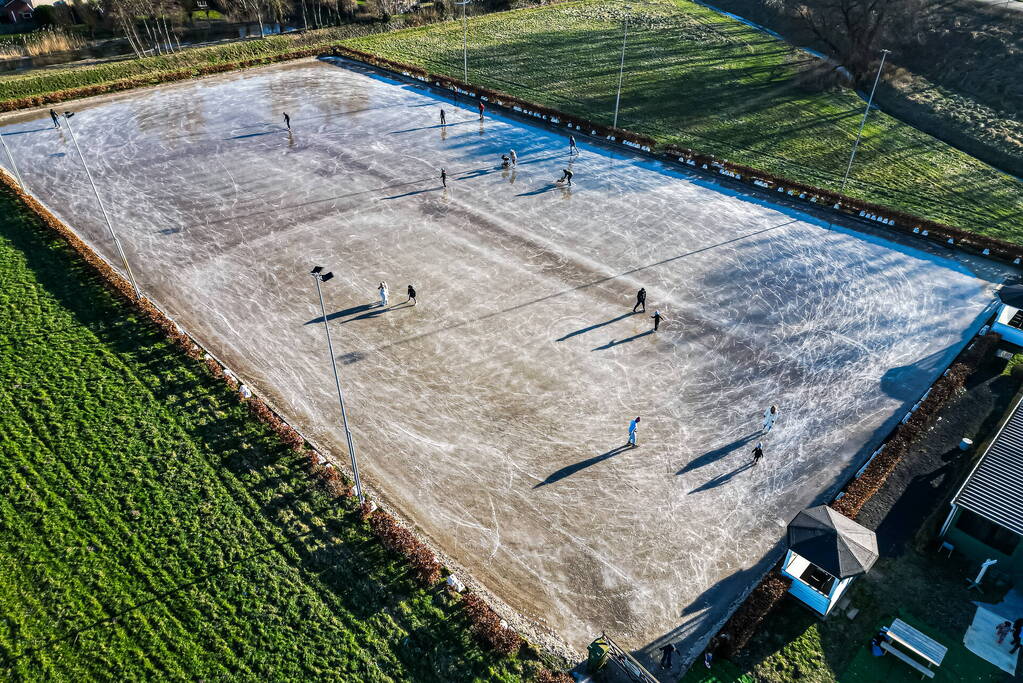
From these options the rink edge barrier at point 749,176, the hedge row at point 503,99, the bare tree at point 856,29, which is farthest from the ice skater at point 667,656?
the bare tree at point 856,29

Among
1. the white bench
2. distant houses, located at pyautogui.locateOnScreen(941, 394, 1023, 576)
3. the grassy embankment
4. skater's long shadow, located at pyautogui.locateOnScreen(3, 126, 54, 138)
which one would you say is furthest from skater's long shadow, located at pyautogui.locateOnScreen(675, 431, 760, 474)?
the grassy embankment

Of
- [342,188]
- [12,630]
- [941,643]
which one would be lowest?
[941,643]

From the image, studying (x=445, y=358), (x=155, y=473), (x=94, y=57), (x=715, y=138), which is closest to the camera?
(x=155, y=473)

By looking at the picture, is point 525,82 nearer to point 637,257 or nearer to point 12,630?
point 637,257

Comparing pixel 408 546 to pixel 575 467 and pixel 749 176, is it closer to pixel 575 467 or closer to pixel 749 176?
pixel 575 467

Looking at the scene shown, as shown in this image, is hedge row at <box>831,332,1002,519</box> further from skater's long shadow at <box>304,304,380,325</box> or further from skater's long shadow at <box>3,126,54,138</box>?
skater's long shadow at <box>3,126,54,138</box>

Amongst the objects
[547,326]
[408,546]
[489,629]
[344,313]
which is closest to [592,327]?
[547,326]

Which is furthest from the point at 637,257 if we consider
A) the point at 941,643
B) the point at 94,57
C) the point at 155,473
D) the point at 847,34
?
the point at 94,57

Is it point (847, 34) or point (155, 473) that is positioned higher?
point (847, 34)
